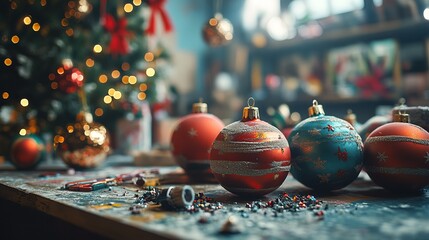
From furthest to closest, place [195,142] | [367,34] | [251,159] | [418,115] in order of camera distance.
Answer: [367,34]
[195,142]
[418,115]
[251,159]

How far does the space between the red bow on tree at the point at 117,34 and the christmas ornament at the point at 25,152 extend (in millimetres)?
714

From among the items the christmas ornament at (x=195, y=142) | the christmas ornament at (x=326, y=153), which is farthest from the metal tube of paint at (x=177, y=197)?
the christmas ornament at (x=195, y=142)

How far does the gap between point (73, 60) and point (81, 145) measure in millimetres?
769

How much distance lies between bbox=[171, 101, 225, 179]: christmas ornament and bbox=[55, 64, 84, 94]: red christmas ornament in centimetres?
73

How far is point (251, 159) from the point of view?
0.96m

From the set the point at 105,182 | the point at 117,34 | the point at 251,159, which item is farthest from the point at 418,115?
the point at 117,34

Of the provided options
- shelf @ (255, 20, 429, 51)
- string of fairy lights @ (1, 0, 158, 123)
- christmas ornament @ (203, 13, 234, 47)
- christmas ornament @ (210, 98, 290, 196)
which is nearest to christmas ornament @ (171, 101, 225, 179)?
christmas ornament @ (210, 98, 290, 196)

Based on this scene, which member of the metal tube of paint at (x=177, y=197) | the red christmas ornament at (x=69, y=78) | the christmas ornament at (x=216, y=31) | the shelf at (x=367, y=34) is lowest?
the metal tube of paint at (x=177, y=197)

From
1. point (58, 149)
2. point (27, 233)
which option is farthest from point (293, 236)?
point (58, 149)

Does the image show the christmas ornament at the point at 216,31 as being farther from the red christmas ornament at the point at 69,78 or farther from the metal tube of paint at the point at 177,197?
the metal tube of paint at the point at 177,197

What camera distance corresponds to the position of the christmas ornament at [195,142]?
1.32 m

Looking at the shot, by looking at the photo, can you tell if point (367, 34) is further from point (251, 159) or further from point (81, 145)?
point (251, 159)

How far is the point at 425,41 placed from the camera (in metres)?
3.06

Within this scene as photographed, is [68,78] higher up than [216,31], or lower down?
lower down
